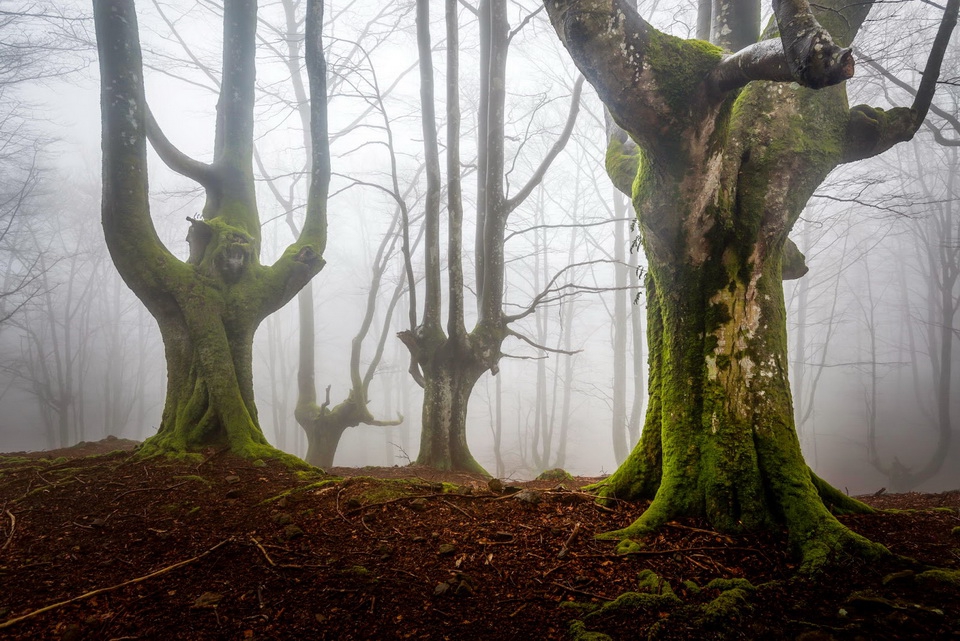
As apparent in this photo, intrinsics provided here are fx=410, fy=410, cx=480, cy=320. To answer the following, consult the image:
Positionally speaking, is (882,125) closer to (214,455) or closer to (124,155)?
Result: (214,455)

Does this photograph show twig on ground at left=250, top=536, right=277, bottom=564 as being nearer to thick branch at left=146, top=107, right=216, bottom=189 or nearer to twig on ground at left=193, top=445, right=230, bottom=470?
twig on ground at left=193, top=445, right=230, bottom=470

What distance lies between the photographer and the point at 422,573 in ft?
6.65

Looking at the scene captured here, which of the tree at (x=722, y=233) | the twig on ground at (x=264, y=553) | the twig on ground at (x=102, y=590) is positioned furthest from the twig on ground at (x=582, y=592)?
the twig on ground at (x=102, y=590)

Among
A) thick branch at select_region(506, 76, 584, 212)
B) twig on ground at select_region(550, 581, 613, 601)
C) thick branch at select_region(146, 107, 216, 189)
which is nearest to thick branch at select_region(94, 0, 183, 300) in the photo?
thick branch at select_region(146, 107, 216, 189)

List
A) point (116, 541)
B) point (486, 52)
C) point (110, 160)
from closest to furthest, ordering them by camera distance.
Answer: point (116, 541) < point (110, 160) < point (486, 52)

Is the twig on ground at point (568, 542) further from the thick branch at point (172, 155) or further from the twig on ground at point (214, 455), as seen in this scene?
the thick branch at point (172, 155)

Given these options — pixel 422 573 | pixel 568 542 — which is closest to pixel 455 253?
pixel 568 542

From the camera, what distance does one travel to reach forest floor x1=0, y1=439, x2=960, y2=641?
5.25 ft

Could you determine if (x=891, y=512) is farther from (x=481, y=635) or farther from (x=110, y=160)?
(x=110, y=160)

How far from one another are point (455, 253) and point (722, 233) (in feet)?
13.9

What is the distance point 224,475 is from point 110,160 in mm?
3713

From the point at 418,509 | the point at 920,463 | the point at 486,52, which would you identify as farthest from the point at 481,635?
the point at 920,463

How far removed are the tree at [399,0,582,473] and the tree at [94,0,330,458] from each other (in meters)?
1.92

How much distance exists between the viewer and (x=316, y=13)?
5.41 metres
